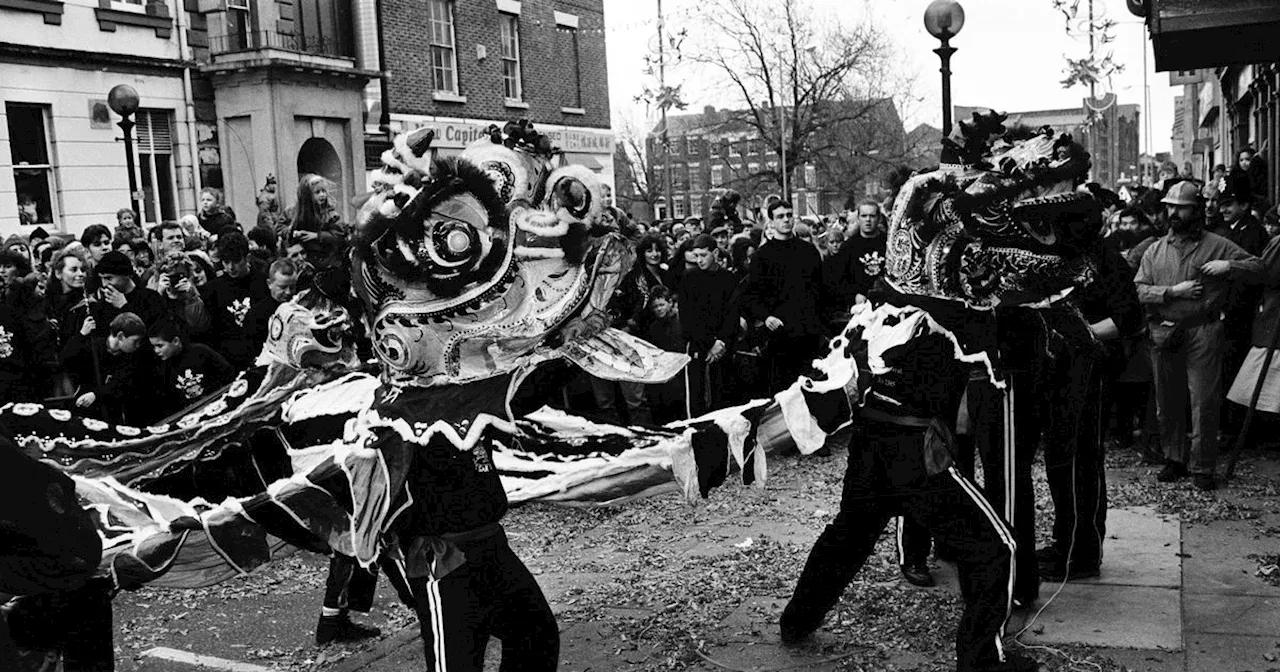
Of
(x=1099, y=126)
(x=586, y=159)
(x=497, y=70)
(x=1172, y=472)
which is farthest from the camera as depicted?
(x=1099, y=126)

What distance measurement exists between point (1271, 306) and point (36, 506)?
761cm

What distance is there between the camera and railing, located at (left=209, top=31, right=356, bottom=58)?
18.3m

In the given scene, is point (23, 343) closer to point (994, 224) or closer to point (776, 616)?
point (776, 616)

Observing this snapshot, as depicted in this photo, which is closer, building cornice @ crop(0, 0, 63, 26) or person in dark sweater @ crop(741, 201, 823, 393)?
person in dark sweater @ crop(741, 201, 823, 393)

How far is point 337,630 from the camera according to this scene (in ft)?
18.0

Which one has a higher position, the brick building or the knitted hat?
the brick building

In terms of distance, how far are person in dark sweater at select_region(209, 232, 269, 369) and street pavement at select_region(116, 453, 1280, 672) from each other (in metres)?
1.78

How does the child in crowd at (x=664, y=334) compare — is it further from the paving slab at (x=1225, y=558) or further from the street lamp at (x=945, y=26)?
the paving slab at (x=1225, y=558)

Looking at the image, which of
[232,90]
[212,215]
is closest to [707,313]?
[212,215]

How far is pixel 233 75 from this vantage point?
18.1m

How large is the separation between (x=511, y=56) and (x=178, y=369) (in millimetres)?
19311

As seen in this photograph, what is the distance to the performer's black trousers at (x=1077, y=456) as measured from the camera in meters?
5.67

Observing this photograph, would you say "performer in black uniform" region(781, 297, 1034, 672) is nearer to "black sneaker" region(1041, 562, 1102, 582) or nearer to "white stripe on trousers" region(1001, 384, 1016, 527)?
"white stripe on trousers" region(1001, 384, 1016, 527)

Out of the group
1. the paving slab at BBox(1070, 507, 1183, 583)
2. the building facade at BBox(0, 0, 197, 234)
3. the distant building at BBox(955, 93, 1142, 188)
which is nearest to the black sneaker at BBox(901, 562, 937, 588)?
the paving slab at BBox(1070, 507, 1183, 583)
